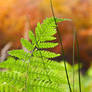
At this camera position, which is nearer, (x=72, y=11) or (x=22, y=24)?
(x=22, y=24)

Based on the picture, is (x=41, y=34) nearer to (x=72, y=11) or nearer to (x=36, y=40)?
(x=36, y=40)

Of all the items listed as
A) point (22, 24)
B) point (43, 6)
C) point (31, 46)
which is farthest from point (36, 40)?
point (43, 6)

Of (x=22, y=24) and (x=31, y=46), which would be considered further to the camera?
(x=22, y=24)

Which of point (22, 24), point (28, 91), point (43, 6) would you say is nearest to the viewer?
point (28, 91)

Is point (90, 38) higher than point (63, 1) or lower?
lower

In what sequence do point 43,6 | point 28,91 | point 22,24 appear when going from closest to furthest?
point 28,91, point 22,24, point 43,6

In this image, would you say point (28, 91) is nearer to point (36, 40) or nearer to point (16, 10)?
point (36, 40)

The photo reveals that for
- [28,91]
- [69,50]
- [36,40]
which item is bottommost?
[69,50]

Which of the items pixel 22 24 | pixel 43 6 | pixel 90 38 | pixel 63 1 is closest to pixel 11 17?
pixel 22 24

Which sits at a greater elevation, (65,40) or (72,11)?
(72,11)
